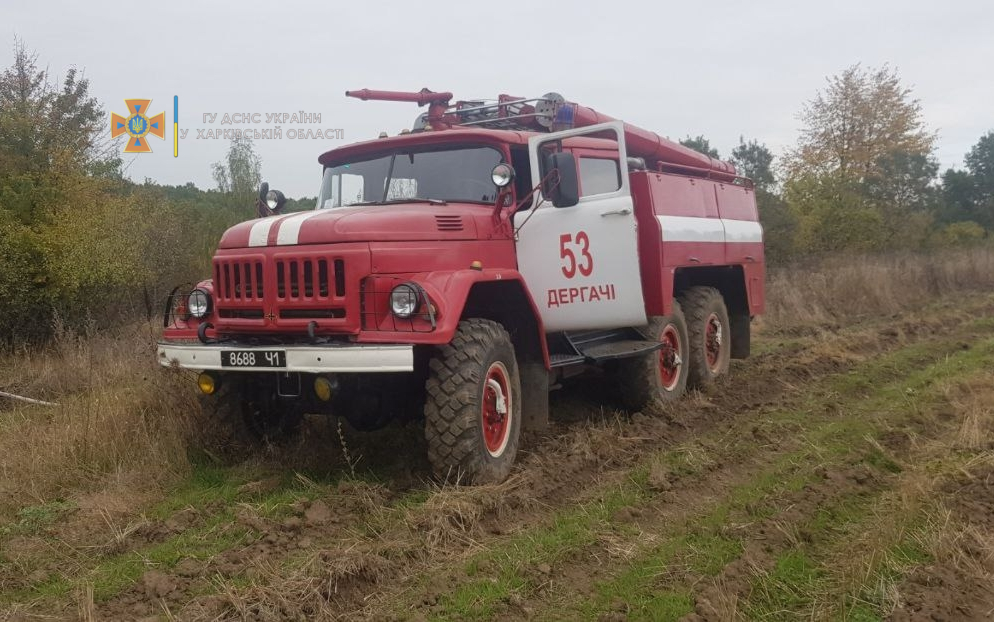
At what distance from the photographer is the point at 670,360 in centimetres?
761

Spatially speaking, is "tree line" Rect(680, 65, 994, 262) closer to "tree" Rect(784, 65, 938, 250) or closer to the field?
"tree" Rect(784, 65, 938, 250)

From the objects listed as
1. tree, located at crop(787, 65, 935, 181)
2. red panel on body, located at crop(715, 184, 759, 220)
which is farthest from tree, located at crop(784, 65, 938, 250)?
red panel on body, located at crop(715, 184, 759, 220)

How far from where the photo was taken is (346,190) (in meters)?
6.35

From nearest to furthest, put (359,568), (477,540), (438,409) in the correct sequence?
(359,568) < (477,540) < (438,409)

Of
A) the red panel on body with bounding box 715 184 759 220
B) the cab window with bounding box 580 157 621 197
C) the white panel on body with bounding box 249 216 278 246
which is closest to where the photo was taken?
the white panel on body with bounding box 249 216 278 246

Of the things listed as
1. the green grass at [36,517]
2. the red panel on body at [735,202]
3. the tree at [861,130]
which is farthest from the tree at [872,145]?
the green grass at [36,517]

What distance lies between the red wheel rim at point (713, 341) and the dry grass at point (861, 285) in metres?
5.14

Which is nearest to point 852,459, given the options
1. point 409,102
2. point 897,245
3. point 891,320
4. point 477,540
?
point 477,540

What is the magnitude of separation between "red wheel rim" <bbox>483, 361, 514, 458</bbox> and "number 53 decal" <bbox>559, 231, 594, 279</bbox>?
4.19 ft

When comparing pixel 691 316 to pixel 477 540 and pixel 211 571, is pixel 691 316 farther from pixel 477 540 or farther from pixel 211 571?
pixel 211 571

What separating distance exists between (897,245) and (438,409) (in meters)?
22.4

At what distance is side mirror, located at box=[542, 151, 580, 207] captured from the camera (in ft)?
18.8

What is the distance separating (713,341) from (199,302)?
18.5ft

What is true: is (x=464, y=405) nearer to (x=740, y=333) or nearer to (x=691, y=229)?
(x=691, y=229)
